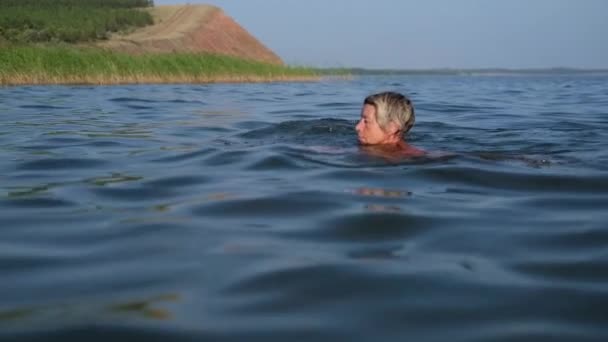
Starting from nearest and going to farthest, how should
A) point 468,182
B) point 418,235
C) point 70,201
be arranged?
1. point 418,235
2. point 70,201
3. point 468,182

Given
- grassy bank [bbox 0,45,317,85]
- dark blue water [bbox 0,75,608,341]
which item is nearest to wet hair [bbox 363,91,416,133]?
dark blue water [bbox 0,75,608,341]

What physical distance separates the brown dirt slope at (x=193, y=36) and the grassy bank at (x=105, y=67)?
25697 mm

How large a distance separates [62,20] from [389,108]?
49.5 metres

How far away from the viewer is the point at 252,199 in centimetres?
367

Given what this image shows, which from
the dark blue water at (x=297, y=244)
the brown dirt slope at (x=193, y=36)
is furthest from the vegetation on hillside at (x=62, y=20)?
the dark blue water at (x=297, y=244)

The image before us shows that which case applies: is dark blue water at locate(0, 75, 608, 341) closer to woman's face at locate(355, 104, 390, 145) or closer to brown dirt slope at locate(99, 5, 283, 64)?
woman's face at locate(355, 104, 390, 145)

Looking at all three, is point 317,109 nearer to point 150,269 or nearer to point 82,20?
point 150,269

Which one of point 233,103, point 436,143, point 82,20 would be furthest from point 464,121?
point 82,20

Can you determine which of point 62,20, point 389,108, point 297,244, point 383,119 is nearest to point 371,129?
point 383,119

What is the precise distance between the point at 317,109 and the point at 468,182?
7.53 m

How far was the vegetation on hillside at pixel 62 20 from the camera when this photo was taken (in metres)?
44.9

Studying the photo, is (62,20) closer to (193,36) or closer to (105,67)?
(193,36)

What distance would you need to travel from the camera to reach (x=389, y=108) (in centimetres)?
562

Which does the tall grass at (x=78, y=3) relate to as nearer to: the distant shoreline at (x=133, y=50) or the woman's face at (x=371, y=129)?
the distant shoreline at (x=133, y=50)
